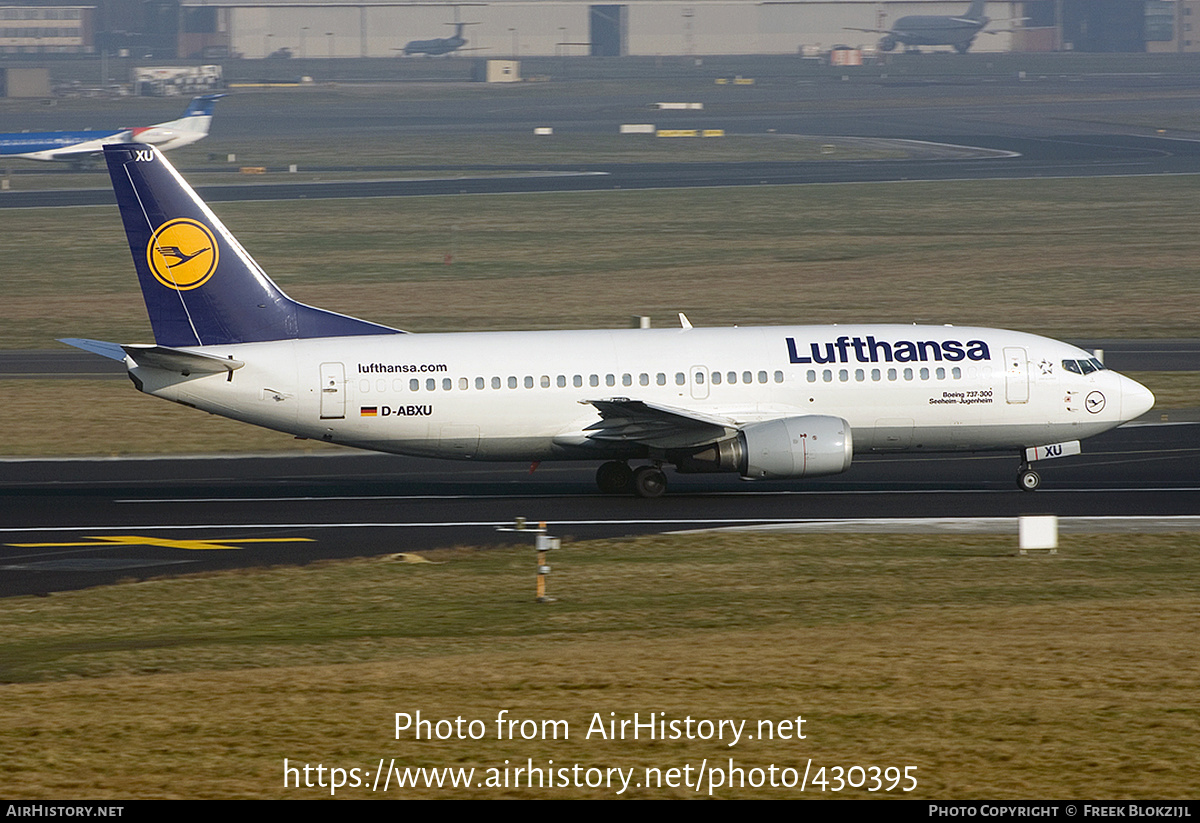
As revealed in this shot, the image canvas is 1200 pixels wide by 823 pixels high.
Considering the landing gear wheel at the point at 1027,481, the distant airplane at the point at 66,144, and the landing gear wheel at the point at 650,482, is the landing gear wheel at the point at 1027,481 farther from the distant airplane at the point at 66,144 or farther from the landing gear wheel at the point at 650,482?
the distant airplane at the point at 66,144

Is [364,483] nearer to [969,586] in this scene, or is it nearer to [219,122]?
[969,586]

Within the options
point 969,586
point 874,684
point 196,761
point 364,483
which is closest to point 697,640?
point 874,684

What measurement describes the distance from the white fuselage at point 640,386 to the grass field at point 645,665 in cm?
580

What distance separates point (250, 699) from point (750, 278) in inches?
2438

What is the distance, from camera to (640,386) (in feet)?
125

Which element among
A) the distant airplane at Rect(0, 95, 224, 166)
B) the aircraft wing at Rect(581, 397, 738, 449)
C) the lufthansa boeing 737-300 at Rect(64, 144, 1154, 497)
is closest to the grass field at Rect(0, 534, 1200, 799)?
the aircraft wing at Rect(581, 397, 738, 449)

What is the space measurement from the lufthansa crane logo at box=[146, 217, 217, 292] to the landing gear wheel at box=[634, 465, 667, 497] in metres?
11.8

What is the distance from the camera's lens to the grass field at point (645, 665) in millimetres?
16609

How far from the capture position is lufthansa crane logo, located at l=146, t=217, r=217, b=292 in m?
37.6

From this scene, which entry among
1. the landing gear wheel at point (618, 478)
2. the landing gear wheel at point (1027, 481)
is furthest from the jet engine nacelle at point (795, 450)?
the landing gear wheel at point (1027, 481)

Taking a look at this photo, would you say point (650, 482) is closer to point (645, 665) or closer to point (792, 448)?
point (792, 448)

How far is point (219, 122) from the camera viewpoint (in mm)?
184750

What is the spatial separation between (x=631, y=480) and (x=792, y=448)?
15.3 feet

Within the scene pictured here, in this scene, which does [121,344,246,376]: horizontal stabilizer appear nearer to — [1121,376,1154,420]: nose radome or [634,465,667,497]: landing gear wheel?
[634,465,667,497]: landing gear wheel
